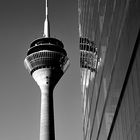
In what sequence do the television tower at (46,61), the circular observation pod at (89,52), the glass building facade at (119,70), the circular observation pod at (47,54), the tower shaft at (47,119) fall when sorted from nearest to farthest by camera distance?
the glass building facade at (119,70)
the circular observation pod at (89,52)
the tower shaft at (47,119)
the television tower at (46,61)
the circular observation pod at (47,54)

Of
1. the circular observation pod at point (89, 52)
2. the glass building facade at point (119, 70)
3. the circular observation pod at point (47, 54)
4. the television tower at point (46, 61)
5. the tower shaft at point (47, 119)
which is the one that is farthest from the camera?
the circular observation pod at point (47, 54)

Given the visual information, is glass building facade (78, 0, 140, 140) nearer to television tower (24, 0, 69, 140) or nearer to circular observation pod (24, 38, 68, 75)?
television tower (24, 0, 69, 140)

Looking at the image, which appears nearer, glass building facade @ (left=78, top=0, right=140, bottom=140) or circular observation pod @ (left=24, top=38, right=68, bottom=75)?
glass building facade @ (left=78, top=0, right=140, bottom=140)

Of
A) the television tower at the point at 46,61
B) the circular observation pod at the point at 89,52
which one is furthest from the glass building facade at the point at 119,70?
the television tower at the point at 46,61

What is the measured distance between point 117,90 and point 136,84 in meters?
3.90

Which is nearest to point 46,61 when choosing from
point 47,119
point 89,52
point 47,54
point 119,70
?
point 47,54

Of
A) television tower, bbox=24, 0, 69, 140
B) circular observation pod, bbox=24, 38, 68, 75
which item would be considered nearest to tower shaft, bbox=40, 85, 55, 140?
television tower, bbox=24, 0, 69, 140

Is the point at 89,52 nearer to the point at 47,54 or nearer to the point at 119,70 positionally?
the point at 47,54

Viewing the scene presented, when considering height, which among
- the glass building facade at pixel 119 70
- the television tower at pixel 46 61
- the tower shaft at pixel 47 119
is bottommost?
the glass building facade at pixel 119 70

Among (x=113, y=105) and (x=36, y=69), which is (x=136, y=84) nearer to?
(x=113, y=105)

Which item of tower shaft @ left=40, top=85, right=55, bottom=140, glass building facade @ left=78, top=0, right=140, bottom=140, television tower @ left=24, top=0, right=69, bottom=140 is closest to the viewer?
glass building facade @ left=78, top=0, right=140, bottom=140

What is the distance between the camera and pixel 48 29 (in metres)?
79.6

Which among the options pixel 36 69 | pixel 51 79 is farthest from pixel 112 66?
pixel 36 69

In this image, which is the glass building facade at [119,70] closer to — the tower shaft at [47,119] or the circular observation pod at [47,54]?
the tower shaft at [47,119]
